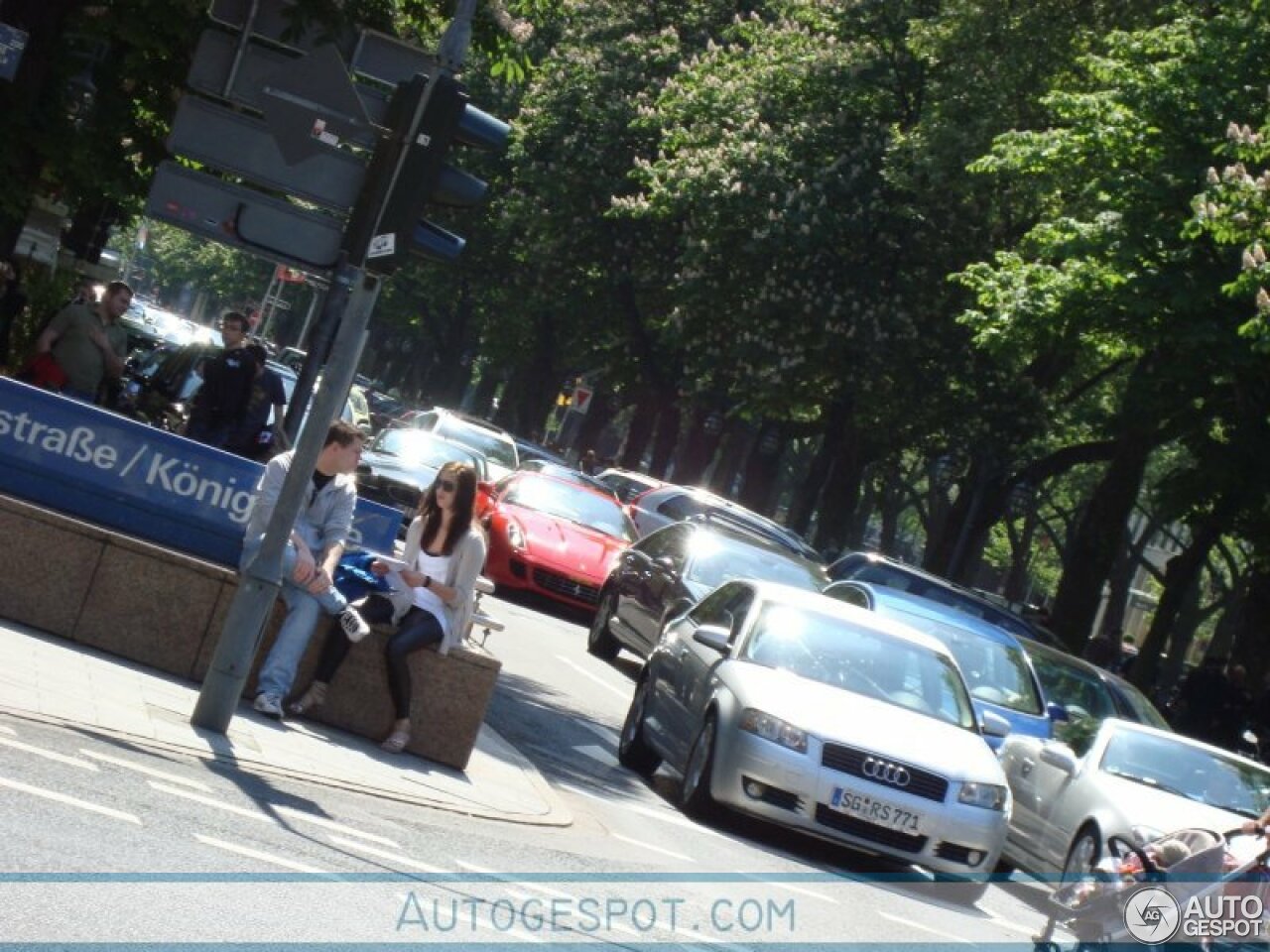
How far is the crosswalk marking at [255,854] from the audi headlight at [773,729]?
4.62 metres

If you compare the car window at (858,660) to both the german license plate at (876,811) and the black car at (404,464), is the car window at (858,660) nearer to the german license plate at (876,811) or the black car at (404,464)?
the german license plate at (876,811)

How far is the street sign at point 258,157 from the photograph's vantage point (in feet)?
35.9

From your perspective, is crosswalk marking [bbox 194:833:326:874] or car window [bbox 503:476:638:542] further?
car window [bbox 503:476:638:542]

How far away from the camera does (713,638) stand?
45.4 ft

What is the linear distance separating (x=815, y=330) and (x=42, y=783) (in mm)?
32951

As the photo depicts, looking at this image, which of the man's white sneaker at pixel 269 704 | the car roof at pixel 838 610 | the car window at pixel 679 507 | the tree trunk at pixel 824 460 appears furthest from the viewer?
the tree trunk at pixel 824 460

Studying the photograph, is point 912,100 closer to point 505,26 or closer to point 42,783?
point 505,26

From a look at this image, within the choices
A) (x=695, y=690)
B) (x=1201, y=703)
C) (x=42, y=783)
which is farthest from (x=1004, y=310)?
(x=42, y=783)

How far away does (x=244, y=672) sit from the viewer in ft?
35.2

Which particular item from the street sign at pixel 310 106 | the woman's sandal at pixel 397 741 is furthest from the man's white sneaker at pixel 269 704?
the street sign at pixel 310 106

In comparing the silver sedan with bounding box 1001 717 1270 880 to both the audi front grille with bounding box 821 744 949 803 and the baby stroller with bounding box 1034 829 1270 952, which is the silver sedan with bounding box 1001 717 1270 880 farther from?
the baby stroller with bounding box 1034 829 1270 952

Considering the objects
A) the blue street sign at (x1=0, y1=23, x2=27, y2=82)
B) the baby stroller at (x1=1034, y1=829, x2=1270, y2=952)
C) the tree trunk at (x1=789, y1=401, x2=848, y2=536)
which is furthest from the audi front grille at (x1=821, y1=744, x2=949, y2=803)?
the tree trunk at (x1=789, y1=401, x2=848, y2=536)

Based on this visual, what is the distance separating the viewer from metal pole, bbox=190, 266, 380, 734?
10.7 meters

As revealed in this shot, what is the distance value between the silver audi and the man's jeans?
2337mm
